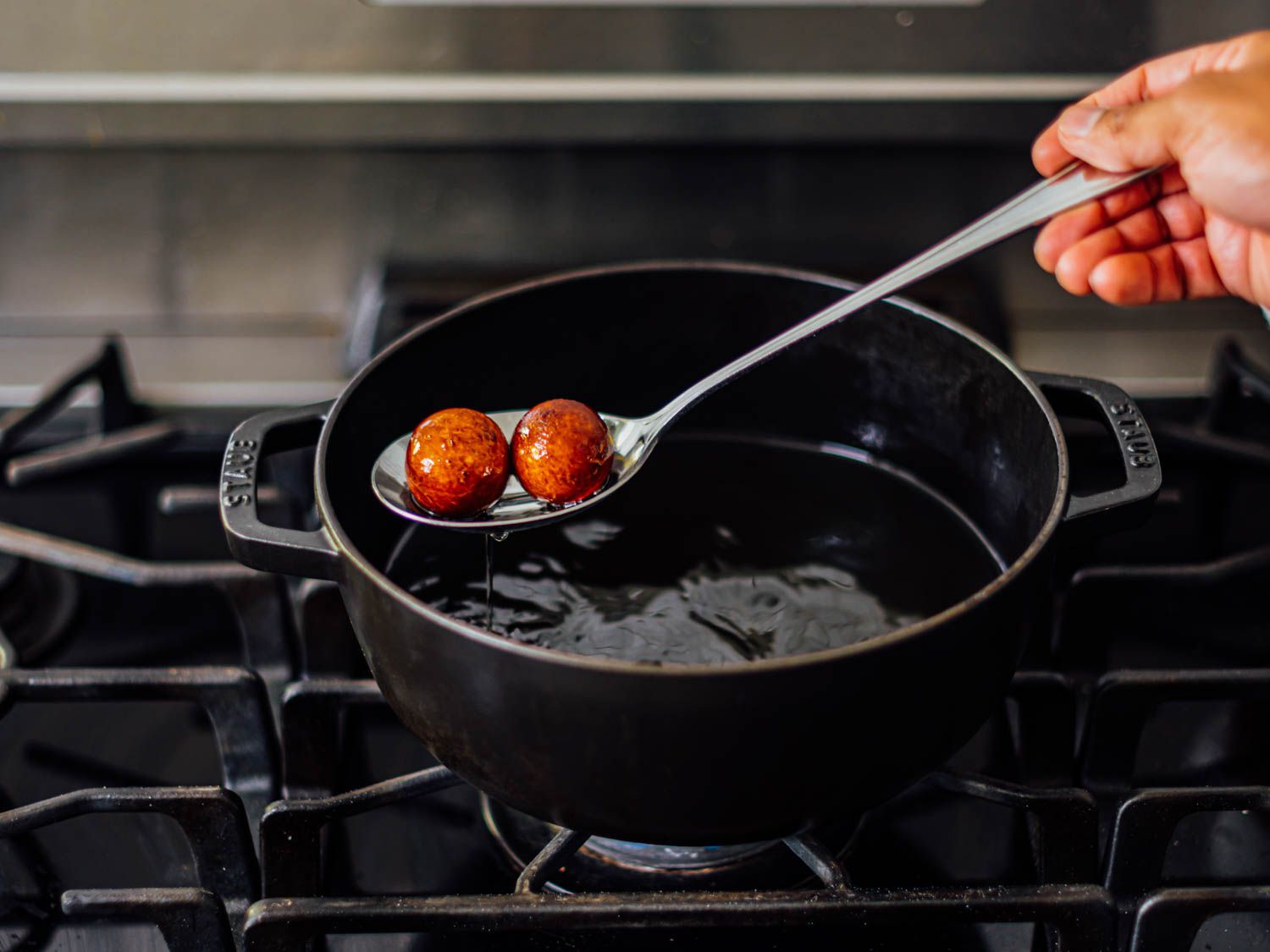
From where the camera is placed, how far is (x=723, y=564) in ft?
2.22

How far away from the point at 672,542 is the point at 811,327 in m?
0.17

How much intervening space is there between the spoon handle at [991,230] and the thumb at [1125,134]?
1cm

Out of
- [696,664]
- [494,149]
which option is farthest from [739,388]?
[696,664]

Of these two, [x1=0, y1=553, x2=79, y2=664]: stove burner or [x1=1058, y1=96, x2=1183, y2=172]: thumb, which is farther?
[x1=0, y1=553, x2=79, y2=664]: stove burner

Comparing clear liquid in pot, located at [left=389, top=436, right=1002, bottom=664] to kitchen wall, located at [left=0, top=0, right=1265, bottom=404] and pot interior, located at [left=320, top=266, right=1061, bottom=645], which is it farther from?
kitchen wall, located at [left=0, top=0, right=1265, bottom=404]

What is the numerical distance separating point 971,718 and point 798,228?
1.67 feet

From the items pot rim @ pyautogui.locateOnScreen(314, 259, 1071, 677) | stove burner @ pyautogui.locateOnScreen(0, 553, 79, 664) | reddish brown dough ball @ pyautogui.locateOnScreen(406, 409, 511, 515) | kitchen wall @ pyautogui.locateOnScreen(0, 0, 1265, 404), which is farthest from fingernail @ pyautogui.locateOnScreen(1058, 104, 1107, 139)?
stove burner @ pyautogui.locateOnScreen(0, 553, 79, 664)

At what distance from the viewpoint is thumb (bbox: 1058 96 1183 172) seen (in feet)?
1.74

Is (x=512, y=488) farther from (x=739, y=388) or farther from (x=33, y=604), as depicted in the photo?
(x=33, y=604)

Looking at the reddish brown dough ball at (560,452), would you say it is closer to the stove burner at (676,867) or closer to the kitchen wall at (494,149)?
the stove burner at (676,867)

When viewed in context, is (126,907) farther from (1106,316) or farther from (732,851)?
(1106,316)

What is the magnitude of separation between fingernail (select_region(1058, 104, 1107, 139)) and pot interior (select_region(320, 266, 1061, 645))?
12cm

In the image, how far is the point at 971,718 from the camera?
0.47 metres

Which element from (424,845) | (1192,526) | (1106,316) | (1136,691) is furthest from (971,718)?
(1106,316)
